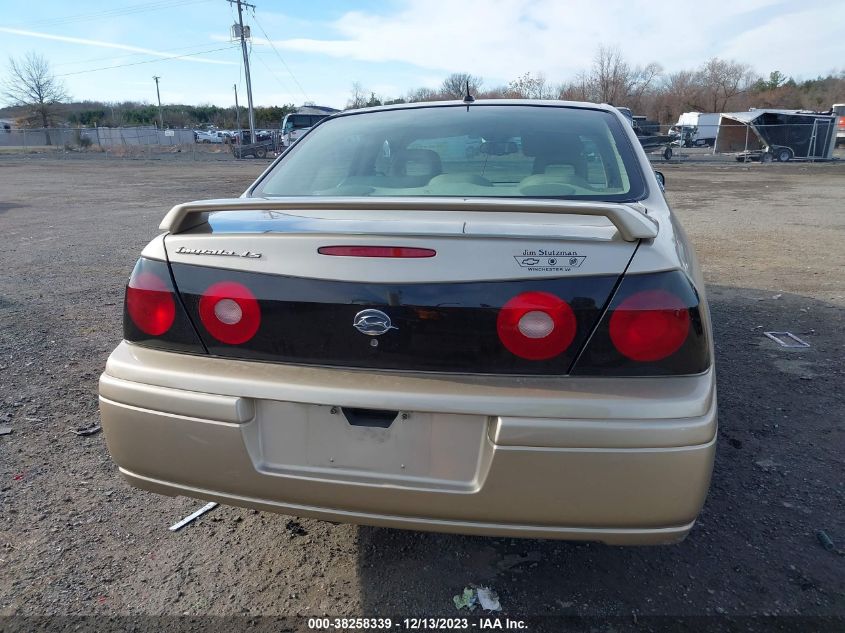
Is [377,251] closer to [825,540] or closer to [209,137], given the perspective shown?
[825,540]

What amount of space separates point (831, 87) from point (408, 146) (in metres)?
78.3

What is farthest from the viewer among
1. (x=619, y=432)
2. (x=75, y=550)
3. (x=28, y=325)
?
(x=28, y=325)

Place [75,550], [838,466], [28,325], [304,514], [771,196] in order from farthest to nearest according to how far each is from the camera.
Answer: [771,196]
[28,325]
[838,466]
[75,550]
[304,514]

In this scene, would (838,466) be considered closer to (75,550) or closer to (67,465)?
(75,550)

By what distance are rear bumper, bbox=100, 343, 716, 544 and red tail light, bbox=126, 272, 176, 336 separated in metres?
0.14

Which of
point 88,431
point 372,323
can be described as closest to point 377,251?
point 372,323

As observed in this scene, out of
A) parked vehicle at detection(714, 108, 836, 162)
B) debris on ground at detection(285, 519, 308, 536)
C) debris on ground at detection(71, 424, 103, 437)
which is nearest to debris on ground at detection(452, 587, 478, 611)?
debris on ground at detection(285, 519, 308, 536)

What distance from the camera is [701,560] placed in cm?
222

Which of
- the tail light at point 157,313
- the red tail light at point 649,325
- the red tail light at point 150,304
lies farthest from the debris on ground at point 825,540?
the red tail light at point 150,304

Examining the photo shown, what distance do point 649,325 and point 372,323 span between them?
0.76 meters

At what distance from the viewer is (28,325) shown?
4.74 meters

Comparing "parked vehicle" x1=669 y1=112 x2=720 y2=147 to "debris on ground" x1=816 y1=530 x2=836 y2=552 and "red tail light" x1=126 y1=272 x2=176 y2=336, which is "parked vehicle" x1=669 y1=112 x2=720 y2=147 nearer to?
"debris on ground" x1=816 y1=530 x2=836 y2=552

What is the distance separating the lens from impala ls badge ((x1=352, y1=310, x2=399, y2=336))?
5.65 ft

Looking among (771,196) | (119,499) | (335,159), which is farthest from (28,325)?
(771,196)
